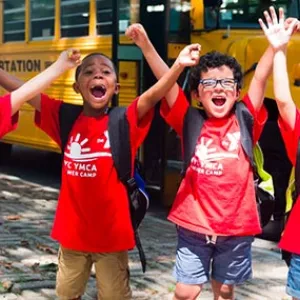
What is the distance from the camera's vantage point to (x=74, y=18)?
26.9 feet

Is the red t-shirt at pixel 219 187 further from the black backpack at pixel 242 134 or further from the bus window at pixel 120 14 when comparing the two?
the bus window at pixel 120 14

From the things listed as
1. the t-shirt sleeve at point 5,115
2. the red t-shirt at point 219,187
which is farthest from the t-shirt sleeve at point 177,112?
the t-shirt sleeve at point 5,115

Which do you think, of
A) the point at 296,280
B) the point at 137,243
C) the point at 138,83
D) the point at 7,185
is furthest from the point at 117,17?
the point at 296,280

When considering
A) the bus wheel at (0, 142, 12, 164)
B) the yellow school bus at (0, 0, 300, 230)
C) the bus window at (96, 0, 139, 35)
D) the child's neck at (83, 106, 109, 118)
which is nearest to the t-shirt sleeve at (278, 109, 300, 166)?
the child's neck at (83, 106, 109, 118)

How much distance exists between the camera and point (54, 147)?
8469 mm

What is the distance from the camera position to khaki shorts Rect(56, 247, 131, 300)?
142 inches

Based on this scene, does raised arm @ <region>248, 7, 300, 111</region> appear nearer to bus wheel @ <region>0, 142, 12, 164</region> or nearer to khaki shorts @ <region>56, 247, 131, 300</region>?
khaki shorts @ <region>56, 247, 131, 300</region>

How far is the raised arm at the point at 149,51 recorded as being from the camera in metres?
3.48

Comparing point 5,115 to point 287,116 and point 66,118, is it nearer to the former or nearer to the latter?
point 66,118

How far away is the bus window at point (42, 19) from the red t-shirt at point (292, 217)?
18.3 feet

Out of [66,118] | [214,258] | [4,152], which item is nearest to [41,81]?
[66,118]

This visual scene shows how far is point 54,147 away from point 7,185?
2.51 feet

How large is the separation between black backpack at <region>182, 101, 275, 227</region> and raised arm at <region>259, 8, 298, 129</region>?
0.19 m

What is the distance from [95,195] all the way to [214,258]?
0.60m
